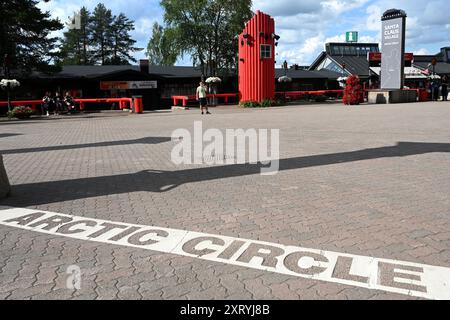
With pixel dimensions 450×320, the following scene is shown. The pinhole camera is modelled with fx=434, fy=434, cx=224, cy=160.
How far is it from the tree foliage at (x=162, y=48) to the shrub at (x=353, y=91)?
66.0ft

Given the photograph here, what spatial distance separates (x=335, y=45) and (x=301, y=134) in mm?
76782

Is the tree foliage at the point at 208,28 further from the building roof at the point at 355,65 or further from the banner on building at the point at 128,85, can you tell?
the building roof at the point at 355,65

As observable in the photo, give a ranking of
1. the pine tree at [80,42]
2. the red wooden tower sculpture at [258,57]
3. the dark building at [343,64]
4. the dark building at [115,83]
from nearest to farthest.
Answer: the red wooden tower sculpture at [258,57]
the dark building at [115,83]
the dark building at [343,64]
the pine tree at [80,42]

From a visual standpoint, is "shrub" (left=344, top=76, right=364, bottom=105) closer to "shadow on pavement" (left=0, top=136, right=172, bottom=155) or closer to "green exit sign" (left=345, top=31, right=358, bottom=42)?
"shadow on pavement" (left=0, top=136, right=172, bottom=155)

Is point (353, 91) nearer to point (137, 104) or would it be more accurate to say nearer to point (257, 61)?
point (257, 61)

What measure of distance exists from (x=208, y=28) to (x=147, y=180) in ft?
127

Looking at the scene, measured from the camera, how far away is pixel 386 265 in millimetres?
3779

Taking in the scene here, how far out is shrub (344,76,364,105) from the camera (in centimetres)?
3097

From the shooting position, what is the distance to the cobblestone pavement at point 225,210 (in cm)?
351

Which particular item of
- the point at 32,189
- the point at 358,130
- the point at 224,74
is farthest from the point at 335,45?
the point at 32,189

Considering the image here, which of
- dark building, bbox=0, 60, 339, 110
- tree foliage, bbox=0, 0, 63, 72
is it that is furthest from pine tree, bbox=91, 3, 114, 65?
tree foliage, bbox=0, 0, 63, 72

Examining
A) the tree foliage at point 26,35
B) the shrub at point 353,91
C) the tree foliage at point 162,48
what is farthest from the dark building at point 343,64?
the tree foliage at point 26,35

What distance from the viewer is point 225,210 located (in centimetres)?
555
